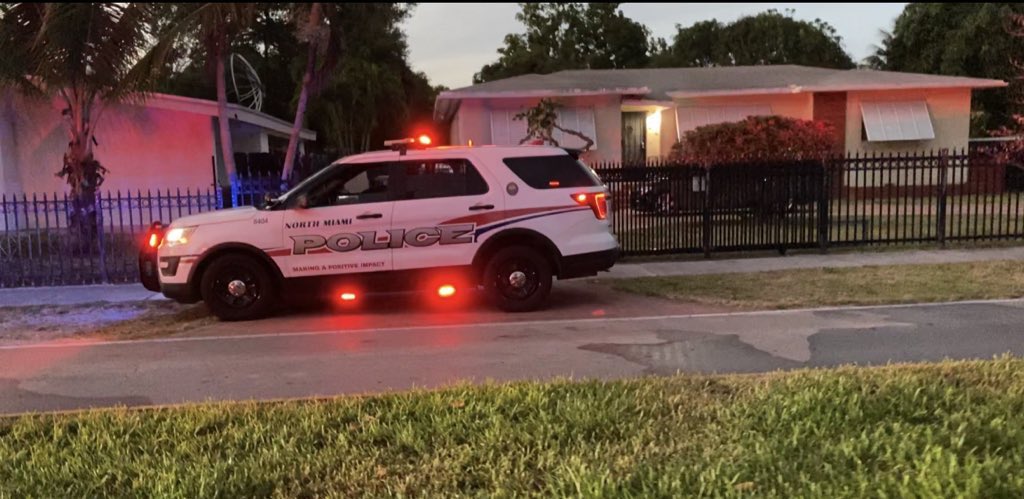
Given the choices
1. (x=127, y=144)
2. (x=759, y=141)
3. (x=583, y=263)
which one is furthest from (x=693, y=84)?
(x=583, y=263)

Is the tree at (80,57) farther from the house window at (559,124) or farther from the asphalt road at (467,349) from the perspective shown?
the house window at (559,124)

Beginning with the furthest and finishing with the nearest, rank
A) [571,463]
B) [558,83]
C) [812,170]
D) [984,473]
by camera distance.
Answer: [558,83]
[812,170]
[571,463]
[984,473]

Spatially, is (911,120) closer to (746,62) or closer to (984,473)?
(984,473)

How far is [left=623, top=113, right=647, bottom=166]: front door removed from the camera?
23.3m

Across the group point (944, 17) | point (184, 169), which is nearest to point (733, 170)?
point (184, 169)

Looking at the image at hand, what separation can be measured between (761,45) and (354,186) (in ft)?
137

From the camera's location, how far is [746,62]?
46219 mm

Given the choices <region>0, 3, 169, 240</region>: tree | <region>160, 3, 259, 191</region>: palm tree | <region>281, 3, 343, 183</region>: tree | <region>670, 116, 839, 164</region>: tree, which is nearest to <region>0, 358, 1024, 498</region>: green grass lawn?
<region>0, 3, 169, 240</region>: tree

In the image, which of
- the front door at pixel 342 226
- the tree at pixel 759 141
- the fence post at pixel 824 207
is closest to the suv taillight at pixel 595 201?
the front door at pixel 342 226

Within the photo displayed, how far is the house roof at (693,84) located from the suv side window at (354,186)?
12480 mm

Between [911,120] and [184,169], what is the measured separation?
19.5 m

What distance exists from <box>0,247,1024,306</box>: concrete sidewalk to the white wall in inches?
254

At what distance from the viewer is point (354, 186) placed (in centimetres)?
900

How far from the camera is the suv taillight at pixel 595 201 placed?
906 centimetres
